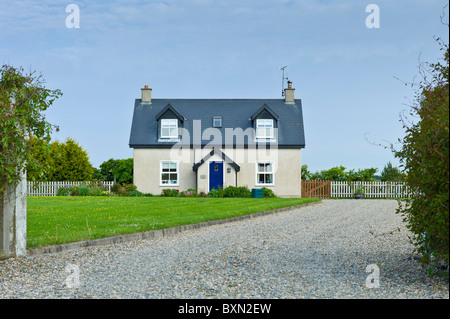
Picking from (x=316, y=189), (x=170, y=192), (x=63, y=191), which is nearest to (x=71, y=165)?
(x=63, y=191)

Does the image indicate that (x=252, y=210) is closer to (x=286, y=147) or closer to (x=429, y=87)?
(x=429, y=87)

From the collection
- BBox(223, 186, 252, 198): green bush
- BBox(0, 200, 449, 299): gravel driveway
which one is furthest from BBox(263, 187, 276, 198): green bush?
BBox(0, 200, 449, 299): gravel driveway

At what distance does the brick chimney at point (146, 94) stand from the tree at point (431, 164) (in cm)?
2946

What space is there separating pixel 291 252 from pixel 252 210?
30.5 ft

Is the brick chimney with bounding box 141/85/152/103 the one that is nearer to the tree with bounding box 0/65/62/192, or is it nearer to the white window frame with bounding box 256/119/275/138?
the white window frame with bounding box 256/119/275/138

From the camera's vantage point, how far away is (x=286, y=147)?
106 feet

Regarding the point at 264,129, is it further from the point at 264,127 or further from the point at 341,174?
the point at 341,174

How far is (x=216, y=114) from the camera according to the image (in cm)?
3409

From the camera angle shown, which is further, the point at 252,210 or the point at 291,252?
the point at 252,210

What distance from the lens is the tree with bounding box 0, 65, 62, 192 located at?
308 inches

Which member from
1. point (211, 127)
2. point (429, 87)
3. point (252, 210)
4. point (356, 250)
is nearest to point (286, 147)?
point (211, 127)

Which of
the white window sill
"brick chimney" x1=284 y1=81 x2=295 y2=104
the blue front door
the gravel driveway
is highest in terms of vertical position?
"brick chimney" x1=284 y1=81 x2=295 y2=104

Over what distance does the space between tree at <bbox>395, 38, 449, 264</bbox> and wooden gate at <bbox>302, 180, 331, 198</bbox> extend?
2699 cm
